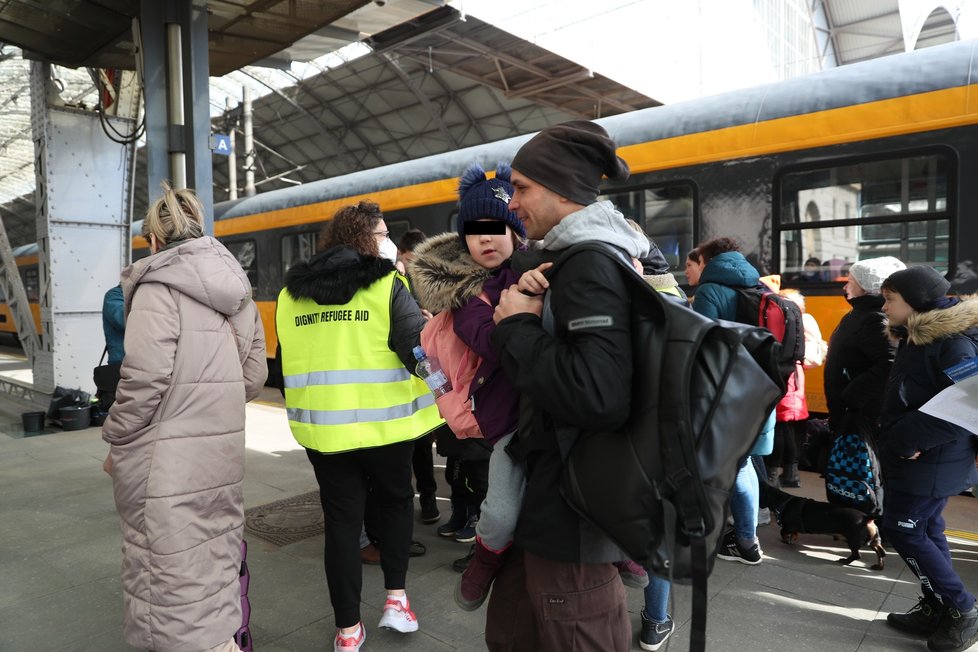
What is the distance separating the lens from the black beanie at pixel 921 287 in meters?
2.78

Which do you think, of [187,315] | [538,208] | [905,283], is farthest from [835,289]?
[187,315]

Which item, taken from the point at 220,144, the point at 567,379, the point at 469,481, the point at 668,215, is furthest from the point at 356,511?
the point at 668,215

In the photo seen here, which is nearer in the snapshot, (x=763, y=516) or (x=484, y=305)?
(x=484, y=305)

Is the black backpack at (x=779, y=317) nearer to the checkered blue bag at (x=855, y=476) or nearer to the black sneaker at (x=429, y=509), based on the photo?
the checkered blue bag at (x=855, y=476)

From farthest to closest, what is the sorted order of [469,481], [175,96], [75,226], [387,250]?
[75,226], [175,96], [469,481], [387,250]

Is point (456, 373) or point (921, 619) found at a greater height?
point (456, 373)

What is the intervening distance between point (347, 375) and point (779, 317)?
2497 millimetres

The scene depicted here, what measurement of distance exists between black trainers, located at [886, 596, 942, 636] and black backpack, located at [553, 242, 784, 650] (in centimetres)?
207

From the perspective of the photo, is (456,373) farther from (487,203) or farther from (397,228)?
(397,228)

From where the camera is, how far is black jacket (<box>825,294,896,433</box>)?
12.0 feet

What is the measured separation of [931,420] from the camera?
2658 mm

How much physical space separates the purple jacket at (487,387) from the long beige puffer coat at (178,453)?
1132 mm

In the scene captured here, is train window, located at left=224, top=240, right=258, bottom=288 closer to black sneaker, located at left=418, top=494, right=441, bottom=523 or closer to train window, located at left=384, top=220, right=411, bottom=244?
train window, located at left=384, top=220, right=411, bottom=244

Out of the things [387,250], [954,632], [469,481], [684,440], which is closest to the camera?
[684,440]
